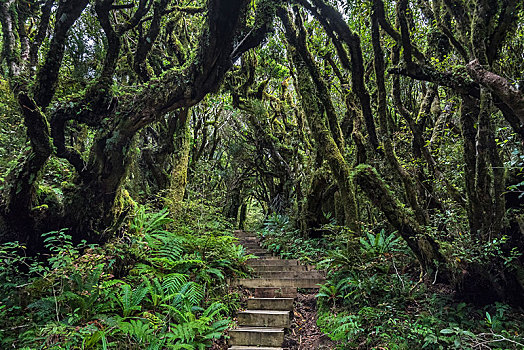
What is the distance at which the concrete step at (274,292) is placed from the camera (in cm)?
604

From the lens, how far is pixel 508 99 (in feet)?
11.0

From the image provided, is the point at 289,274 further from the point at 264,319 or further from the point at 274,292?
the point at 264,319

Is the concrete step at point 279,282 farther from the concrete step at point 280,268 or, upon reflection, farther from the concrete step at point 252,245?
the concrete step at point 252,245

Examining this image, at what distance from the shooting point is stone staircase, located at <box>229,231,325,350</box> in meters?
4.66

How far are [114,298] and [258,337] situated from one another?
2259 mm

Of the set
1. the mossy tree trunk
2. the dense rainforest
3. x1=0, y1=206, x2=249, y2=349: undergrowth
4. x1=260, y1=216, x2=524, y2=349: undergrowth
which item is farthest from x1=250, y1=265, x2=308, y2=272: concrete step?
the mossy tree trunk

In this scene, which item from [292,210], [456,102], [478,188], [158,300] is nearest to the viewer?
[478,188]

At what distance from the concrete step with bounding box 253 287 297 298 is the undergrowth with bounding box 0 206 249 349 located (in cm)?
65

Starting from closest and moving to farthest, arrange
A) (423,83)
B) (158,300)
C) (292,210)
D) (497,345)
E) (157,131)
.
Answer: (497,345), (158,300), (423,83), (157,131), (292,210)

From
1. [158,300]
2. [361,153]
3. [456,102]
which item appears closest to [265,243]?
[361,153]

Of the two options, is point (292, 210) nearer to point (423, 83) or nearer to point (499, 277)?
point (423, 83)

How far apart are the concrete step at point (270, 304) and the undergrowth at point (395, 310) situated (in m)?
0.61

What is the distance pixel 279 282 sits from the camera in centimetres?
649

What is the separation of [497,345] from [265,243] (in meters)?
7.90
